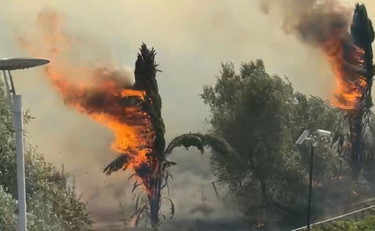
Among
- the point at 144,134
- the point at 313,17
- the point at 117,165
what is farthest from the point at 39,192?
the point at 313,17

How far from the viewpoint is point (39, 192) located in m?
9.02

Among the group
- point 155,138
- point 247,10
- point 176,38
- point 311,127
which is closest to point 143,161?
point 155,138

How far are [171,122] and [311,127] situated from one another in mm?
3736

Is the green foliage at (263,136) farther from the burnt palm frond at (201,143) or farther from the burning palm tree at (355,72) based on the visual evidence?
the burning palm tree at (355,72)

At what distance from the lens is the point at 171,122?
10.7 m

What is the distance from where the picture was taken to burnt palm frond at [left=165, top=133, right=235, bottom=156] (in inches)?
424

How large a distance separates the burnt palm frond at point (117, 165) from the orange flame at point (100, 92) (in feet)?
0.25

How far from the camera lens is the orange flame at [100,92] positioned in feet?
29.9

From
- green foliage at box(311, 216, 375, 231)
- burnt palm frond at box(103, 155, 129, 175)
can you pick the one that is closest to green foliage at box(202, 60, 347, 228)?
green foliage at box(311, 216, 375, 231)

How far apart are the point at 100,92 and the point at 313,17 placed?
206 inches

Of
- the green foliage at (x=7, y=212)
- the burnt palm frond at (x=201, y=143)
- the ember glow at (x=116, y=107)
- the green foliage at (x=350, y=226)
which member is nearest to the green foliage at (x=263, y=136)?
the burnt palm frond at (x=201, y=143)

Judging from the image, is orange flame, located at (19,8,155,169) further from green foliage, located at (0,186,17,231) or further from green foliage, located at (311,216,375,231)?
green foliage, located at (311,216,375,231)

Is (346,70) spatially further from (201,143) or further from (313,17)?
(201,143)

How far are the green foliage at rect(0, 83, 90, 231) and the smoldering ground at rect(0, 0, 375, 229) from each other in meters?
0.18
